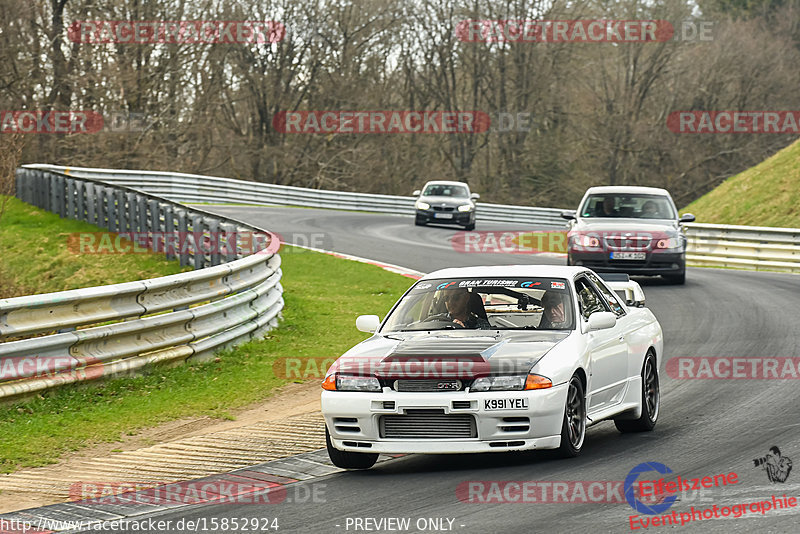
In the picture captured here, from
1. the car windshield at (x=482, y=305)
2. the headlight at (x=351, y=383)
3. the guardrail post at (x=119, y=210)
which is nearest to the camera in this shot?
the headlight at (x=351, y=383)

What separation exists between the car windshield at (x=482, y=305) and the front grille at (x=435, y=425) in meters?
1.29

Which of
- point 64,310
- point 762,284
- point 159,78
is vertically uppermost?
point 159,78

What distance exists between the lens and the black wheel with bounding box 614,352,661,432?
348 inches

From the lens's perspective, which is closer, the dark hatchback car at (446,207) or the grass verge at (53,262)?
the grass verge at (53,262)

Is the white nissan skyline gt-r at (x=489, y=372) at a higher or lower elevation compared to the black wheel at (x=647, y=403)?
higher

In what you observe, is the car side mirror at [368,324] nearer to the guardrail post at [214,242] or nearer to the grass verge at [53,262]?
the guardrail post at [214,242]

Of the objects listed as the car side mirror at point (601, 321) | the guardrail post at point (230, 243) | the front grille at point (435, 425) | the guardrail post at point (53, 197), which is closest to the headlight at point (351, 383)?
the front grille at point (435, 425)

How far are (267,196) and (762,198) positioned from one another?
679 inches

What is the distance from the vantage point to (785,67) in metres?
64.0

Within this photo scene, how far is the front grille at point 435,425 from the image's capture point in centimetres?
718

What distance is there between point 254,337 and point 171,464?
5.31 meters

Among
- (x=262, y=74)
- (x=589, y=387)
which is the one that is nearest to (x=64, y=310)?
(x=589, y=387)

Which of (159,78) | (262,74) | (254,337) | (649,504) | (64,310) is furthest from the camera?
(262,74)

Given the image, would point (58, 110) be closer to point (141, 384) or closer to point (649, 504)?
point (141, 384)
